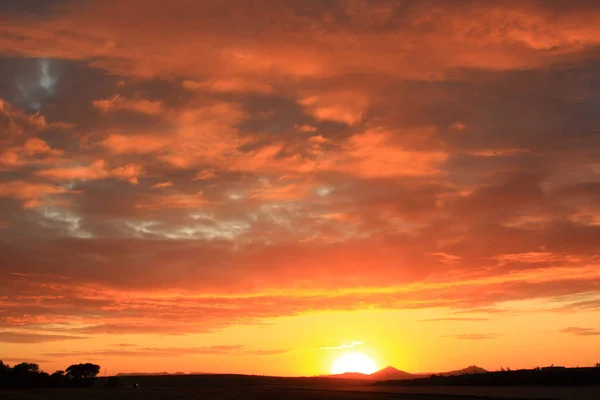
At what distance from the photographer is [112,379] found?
137 meters

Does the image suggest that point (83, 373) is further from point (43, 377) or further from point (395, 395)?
point (395, 395)

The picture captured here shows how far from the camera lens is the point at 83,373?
151 metres

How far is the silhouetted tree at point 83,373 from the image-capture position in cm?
14725

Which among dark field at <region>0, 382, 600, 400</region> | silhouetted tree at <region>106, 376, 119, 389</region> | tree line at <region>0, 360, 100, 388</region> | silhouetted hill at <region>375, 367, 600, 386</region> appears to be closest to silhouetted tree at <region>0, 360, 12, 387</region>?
tree line at <region>0, 360, 100, 388</region>

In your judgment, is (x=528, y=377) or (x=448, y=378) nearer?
(x=528, y=377)

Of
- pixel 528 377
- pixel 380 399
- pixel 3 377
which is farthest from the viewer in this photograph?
pixel 3 377

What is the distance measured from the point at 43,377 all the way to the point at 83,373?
36.2 feet

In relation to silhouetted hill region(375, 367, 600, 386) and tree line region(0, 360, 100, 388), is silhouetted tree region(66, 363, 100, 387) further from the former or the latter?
silhouetted hill region(375, 367, 600, 386)

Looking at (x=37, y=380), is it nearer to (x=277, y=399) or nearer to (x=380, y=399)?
(x=277, y=399)

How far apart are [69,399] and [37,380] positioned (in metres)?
→ 76.3

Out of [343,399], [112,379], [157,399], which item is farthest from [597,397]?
[112,379]

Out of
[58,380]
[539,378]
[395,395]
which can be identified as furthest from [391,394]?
[58,380]

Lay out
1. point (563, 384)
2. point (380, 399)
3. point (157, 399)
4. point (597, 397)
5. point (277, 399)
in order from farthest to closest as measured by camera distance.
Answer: point (563, 384) → point (157, 399) → point (277, 399) → point (380, 399) → point (597, 397)

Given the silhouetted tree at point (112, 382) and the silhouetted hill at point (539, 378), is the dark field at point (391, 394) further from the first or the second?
the silhouetted tree at point (112, 382)
